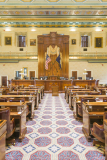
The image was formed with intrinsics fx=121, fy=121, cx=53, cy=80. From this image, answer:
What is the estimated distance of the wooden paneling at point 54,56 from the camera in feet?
48.8

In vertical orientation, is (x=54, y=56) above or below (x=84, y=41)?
below

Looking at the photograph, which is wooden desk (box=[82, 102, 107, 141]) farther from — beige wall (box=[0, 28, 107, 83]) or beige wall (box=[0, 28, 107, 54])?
beige wall (box=[0, 28, 107, 54])

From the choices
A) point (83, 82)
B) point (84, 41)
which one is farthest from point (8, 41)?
point (83, 82)

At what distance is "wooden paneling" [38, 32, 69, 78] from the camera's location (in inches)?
585

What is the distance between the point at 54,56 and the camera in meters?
15.0

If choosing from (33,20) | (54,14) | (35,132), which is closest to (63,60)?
(54,14)

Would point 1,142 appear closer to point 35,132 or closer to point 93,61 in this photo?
point 35,132

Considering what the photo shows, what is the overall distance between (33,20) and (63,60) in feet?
20.8

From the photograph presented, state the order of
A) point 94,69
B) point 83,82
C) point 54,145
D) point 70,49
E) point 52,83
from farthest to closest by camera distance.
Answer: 1. point 94,69
2. point 70,49
3. point 83,82
4. point 52,83
5. point 54,145

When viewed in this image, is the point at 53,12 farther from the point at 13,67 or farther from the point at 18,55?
the point at 13,67

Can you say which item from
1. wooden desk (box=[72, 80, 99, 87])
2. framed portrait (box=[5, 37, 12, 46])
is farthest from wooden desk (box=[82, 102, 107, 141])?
framed portrait (box=[5, 37, 12, 46])

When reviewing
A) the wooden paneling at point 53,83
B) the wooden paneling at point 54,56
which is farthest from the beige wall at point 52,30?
the wooden paneling at point 53,83

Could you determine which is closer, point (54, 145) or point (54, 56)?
point (54, 145)

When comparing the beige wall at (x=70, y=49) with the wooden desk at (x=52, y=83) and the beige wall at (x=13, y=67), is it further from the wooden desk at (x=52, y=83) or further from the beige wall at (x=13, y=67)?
the wooden desk at (x=52, y=83)
